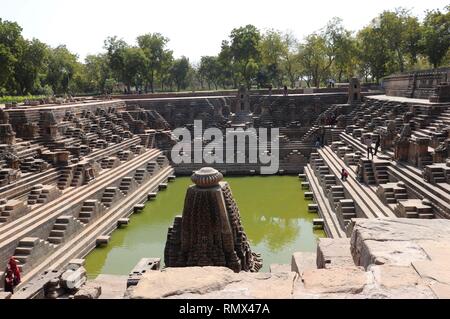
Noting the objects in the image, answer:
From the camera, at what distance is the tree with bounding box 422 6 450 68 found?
132ft

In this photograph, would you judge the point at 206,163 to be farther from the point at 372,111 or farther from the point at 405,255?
the point at 405,255

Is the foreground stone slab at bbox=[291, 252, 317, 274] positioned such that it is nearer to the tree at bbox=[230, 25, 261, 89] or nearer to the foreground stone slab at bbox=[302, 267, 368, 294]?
the foreground stone slab at bbox=[302, 267, 368, 294]

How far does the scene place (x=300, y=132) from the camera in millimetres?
33250

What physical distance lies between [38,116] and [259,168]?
13.9m

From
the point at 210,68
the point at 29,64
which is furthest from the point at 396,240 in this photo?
the point at 210,68

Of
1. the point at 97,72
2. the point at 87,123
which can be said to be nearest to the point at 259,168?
the point at 87,123

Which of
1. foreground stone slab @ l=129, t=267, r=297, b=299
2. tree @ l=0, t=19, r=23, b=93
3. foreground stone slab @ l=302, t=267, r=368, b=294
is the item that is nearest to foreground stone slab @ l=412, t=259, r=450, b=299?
foreground stone slab @ l=302, t=267, r=368, b=294

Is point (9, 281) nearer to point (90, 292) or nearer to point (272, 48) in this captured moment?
point (90, 292)

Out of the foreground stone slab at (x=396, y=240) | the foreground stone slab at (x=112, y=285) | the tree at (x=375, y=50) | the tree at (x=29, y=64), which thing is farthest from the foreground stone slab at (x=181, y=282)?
the tree at (x=375, y=50)

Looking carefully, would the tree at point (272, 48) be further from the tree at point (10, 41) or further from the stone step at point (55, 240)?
the stone step at point (55, 240)

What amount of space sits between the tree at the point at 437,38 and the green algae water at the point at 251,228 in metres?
25.1

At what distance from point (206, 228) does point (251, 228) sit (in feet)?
25.5

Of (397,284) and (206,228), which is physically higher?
(397,284)

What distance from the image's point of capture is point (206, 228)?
10.5 metres
